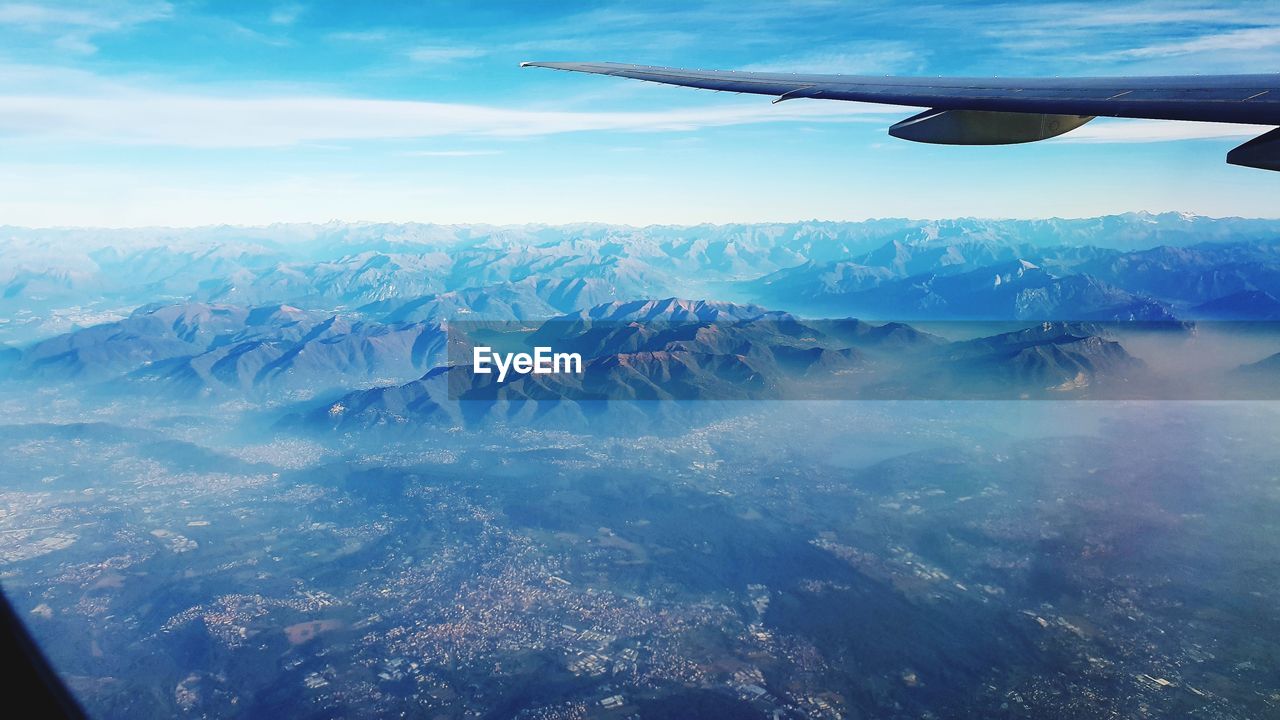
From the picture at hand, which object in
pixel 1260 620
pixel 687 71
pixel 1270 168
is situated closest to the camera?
pixel 1270 168

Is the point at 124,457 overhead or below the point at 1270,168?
below

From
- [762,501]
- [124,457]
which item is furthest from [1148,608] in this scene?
[124,457]

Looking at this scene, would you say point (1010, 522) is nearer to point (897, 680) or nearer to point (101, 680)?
point (897, 680)

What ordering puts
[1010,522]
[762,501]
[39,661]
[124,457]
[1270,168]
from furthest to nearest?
[124,457] < [762,501] < [1010,522] < [1270,168] < [39,661]

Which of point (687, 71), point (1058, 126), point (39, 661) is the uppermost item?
point (687, 71)

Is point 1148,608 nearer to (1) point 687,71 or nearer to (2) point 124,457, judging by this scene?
(1) point 687,71

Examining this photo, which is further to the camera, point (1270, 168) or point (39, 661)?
point (1270, 168)
